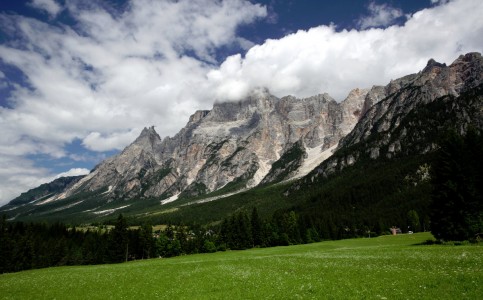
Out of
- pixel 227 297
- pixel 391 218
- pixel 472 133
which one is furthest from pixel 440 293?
pixel 391 218

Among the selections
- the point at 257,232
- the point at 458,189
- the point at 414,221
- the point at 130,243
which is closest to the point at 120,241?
the point at 130,243

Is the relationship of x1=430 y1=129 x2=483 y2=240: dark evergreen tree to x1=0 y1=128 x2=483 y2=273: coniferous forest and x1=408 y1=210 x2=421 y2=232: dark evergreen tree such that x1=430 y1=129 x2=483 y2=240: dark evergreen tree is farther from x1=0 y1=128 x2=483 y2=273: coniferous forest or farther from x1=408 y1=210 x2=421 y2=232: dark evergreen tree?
x1=408 y1=210 x2=421 y2=232: dark evergreen tree

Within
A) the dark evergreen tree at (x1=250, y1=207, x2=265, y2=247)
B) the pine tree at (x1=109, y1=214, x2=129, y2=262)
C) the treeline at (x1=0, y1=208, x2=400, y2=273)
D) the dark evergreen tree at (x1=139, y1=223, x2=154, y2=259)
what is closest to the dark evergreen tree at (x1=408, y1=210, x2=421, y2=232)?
the treeline at (x1=0, y1=208, x2=400, y2=273)

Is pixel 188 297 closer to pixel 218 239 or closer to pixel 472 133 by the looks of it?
pixel 472 133

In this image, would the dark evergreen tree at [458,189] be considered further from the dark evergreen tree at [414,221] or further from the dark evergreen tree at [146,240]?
the dark evergreen tree at [414,221]

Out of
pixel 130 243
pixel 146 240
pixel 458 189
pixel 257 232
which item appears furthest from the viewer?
pixel 257 232

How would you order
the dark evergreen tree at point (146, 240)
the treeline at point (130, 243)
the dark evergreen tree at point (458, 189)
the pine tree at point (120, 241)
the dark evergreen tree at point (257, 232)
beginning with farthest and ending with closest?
1. the dark evergreen tree at point (257, 232)
2. the dark evergreen tree at point (146, 240)
3. the pine tree at point (120, 241)
4. the treeline at point (130, 243)
5. the dark evergreen tree at point (458, 189)

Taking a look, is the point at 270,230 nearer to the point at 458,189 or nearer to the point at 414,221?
the point at 414,221

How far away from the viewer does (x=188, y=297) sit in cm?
2238

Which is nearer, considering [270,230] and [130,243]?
[130,243]

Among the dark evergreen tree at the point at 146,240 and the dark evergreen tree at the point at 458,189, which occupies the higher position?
the dark evergreen tree at the point at 458,189

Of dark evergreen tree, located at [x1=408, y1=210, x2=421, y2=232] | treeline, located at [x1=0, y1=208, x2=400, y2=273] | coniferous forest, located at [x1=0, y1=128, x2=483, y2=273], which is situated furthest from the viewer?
dark evergreen tree, located at [x1=408, y1=210, x2=421, y2=232]

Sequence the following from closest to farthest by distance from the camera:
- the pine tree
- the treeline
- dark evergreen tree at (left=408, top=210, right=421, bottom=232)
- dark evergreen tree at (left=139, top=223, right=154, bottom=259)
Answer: the treeline
the pine tree
dark evergreen tree at (left=139, top=223, right=154, bottom=259)
dark evergreen tree at (left=408, top=210, right=421, bottom=232)

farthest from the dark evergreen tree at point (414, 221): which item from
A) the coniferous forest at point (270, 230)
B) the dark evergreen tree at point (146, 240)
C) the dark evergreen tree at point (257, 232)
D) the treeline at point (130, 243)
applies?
the dark evergreen tree at point (146, 240)
